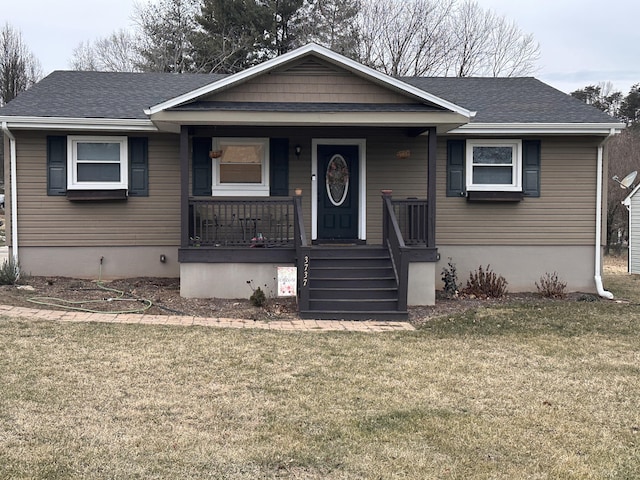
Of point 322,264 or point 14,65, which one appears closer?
point 322,264

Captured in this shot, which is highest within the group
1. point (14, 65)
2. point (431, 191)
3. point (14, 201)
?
point (14, 65)

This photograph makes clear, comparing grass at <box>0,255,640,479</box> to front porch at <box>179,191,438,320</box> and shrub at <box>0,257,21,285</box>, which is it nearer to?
front porch at <box>179,191,438,320</box>

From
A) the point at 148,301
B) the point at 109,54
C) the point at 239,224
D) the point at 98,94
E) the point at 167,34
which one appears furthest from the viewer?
the point at 109,54

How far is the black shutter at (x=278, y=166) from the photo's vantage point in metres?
11.0

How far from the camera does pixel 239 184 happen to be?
431 inches

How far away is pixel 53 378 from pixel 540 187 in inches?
358

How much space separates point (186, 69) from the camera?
89.6 ft

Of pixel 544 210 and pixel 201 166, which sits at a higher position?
pixel 201 166

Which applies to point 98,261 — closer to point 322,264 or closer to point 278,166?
point 278,166

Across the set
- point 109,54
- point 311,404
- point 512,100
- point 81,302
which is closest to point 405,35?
point 109,54

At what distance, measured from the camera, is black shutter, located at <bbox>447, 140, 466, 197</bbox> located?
36.5 feet

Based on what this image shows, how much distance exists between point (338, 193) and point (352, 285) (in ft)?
9.03

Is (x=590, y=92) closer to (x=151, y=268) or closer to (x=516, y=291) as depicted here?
(x=516, y=291)

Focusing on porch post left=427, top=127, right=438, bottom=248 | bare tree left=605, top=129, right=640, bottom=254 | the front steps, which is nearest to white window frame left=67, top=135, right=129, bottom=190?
the front steps
